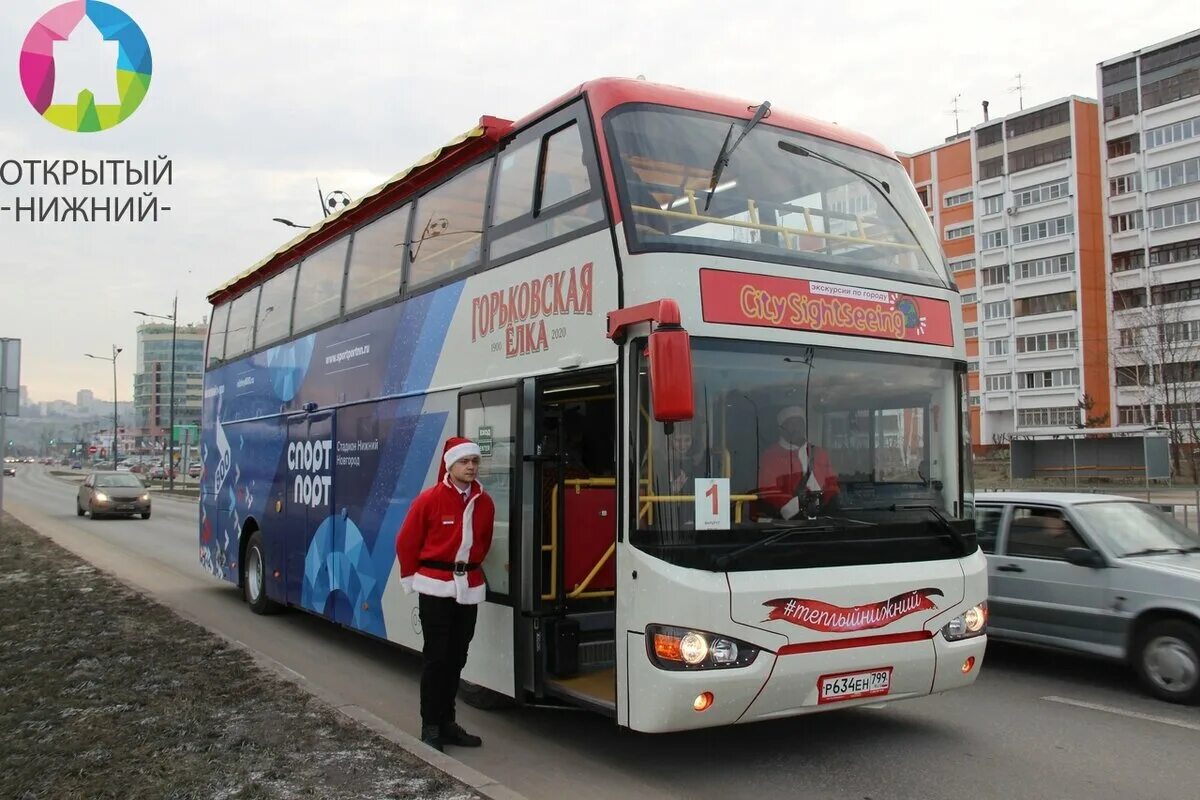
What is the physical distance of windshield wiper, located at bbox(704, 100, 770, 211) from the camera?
6008mm

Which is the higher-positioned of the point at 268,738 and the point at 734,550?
the point at 734,550

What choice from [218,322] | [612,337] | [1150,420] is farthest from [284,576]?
[1150,420]

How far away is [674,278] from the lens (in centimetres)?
559

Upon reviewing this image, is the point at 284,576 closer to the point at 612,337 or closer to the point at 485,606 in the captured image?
the point at 485,606

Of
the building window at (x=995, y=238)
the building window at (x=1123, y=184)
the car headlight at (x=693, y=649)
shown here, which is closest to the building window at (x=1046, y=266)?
the building window at (x=995, y=238)

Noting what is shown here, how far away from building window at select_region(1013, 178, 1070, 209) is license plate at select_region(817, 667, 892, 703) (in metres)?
72.7

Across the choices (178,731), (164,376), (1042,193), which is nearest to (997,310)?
(1042,193)

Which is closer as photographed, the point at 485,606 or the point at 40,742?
the point at 40,742

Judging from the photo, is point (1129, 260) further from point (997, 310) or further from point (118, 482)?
point (118, 482)

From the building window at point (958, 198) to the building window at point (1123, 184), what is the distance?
10.1 metres

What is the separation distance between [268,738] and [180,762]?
1.93ft

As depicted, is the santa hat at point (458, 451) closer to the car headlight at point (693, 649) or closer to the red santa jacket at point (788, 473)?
the car headlight at point (693, 649)

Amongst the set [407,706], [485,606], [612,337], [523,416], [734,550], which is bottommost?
[407,706]

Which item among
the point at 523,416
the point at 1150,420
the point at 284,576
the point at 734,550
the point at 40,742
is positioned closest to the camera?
the point at 734,550
